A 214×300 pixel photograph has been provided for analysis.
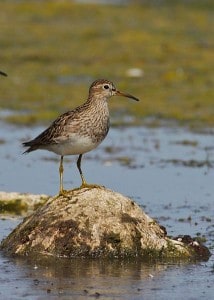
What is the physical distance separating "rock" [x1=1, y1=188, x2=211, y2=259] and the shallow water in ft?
0.67

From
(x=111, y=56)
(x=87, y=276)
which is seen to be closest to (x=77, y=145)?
(x=87, y=276)

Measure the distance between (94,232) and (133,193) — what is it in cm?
391

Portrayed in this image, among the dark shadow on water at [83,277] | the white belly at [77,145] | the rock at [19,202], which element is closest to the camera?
the dark shadow on water at [83,277]

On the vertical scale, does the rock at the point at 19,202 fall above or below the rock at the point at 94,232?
above

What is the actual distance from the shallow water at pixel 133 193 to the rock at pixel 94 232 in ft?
0.67

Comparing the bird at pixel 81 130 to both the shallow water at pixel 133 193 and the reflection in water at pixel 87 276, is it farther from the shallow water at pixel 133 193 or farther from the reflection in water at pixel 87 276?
the shallow water at pixel 133 193

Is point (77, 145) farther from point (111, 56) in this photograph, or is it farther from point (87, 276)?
point (111, 56)

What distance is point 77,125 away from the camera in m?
11.3

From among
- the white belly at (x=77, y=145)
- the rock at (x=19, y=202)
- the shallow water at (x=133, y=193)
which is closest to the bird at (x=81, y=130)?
the white belly at (x=77, y=145)

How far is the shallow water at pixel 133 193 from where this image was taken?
9578mm

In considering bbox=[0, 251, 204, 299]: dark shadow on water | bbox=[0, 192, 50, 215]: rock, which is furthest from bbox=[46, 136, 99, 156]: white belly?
bbox=[0, 192, 50, 215]: rock

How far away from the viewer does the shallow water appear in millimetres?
9578

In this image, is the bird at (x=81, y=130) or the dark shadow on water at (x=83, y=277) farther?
the bird at (x=81, y=130)

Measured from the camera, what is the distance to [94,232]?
421 inches
